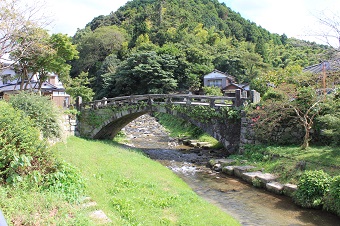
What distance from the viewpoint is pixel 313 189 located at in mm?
10656

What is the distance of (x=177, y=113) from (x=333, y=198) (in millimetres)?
12045

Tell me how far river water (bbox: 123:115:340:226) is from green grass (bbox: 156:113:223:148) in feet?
11.7

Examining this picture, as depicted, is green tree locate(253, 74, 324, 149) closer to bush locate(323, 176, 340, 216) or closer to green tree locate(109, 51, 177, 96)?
bush locate(323, 176, 340, 216)

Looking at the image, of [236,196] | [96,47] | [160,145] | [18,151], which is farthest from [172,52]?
[18,151]

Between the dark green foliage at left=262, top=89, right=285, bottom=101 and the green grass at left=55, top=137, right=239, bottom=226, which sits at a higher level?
the dark green foliage at left=262, top=89, right=285, bottom=101

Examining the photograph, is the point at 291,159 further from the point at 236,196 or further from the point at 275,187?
the point at 236,196

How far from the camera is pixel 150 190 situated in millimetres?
10016

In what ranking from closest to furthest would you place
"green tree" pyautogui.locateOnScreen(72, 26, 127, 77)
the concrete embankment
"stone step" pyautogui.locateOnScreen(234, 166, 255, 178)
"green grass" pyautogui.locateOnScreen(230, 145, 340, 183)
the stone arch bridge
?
1. the concrete embankment
2. "green grass" pyautogui.locateOnScreen(230, 145, 340, 183)
3. "stone step" pyautogui.locateOnScreen(234, 166, 255, 178)
4. the stone arch bridge
5. "green tree" pyautogui.locateOnScreen(72, 26, 127, 77)

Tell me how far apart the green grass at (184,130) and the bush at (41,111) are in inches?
509

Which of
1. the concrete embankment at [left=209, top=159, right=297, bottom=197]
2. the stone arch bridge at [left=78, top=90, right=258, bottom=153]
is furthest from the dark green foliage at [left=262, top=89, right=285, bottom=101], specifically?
the concrete embankment at [left=209, top=159, right=297, bottom=197]

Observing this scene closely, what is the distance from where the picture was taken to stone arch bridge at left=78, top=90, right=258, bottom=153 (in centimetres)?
1847

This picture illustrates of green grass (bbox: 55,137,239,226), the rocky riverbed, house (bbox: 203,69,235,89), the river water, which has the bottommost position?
the river water

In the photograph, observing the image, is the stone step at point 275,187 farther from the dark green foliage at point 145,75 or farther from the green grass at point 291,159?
the dark green foliage at point 145,75

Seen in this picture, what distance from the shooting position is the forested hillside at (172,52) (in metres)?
41.5
